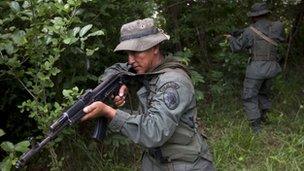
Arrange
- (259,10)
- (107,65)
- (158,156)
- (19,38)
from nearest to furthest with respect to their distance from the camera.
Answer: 1. (19,38)
2. (158,156)
3. (107,65)
4. (259,10)

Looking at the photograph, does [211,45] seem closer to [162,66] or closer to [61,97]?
[61,97]

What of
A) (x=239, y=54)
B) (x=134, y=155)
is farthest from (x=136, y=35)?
(x=239, y=54)

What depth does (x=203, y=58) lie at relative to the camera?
758cm

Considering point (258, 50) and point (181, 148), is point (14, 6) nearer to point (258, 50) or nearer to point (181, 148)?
point (181, 148)

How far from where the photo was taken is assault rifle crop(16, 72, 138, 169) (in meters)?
2.41

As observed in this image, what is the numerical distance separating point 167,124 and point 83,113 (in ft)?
1.45

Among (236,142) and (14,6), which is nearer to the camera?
(14,6)

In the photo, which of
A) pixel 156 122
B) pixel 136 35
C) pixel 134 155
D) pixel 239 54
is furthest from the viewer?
pixel 239 54

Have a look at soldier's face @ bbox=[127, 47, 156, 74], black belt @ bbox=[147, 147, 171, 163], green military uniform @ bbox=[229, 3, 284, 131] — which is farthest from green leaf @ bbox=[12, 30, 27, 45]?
green military uniform @ bbox=[229, 3, 284, 131]

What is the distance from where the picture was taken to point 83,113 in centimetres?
248

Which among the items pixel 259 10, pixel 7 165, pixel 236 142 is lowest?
pixel 236 142

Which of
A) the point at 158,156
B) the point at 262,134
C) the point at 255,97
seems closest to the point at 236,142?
the point at 262,134

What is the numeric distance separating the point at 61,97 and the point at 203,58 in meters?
3.96

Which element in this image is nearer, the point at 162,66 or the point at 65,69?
the point at 162,66
